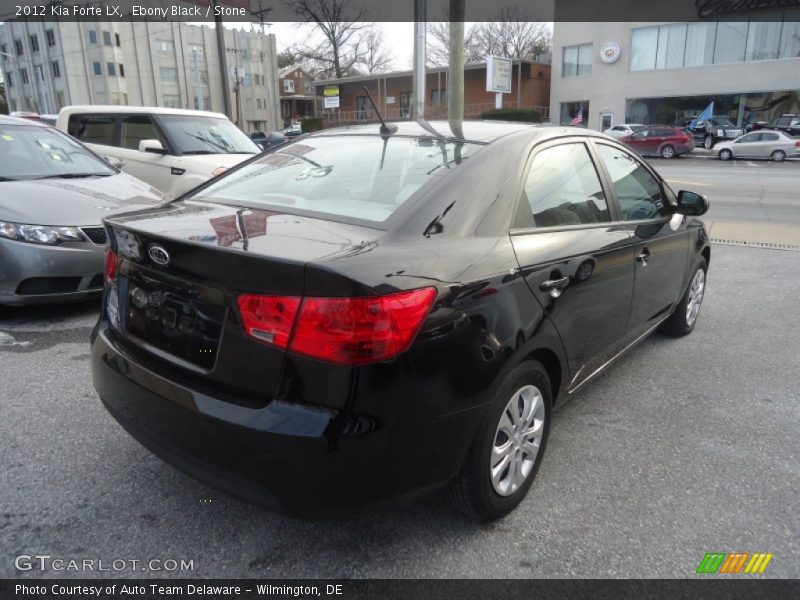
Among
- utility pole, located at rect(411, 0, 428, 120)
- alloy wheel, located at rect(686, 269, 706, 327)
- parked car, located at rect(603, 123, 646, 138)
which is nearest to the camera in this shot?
alloy wheel, located at rect(686, 269, 706, 327)

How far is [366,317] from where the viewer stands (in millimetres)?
1844

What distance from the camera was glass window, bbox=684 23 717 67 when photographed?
1474 inches

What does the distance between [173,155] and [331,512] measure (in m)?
7.26

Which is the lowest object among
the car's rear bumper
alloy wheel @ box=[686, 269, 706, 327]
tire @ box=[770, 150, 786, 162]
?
tire @ box=[770, 150, 786, 162]

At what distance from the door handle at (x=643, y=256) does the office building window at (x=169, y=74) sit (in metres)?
73.6

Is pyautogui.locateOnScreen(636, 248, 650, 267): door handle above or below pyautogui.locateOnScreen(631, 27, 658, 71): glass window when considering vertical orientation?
below

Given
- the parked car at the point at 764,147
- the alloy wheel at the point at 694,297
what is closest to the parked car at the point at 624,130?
the parked car at the point at 764,147

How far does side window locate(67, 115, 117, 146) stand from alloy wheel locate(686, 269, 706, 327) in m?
7.87

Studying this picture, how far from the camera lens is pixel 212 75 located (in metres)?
71.4

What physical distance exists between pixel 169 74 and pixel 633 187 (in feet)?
242

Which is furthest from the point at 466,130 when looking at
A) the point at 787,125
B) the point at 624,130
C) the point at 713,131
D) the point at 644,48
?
the point at 644,48

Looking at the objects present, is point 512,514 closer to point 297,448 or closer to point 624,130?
point 297,448

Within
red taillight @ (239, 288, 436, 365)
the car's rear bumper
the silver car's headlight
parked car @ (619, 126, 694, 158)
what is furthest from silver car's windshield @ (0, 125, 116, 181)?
parked car @ (619, 126, 694, 158)

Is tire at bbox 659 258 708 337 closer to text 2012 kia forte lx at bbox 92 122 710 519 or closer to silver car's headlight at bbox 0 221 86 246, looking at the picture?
text 2012 kia forte lx at bbox 92 122 710 519
